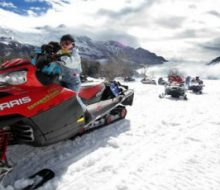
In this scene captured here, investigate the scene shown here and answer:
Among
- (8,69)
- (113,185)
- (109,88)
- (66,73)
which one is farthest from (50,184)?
(109,88)

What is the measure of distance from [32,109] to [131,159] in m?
1.64

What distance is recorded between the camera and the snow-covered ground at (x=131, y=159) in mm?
3922

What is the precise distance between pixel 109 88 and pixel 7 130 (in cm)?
329

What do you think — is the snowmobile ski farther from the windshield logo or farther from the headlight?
the headlight

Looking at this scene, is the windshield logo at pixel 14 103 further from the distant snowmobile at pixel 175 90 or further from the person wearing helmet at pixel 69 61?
the distant snowmobile at pixel 175 90

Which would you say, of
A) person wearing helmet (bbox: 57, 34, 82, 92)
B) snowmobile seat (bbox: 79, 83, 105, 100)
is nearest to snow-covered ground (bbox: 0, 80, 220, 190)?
snowmobile seat (bbox: 79, 83, 105, 100)

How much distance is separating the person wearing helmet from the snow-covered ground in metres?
1.08

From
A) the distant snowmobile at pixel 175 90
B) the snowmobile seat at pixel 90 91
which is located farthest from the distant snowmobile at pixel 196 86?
the snowmobile seat at pixel 90 91

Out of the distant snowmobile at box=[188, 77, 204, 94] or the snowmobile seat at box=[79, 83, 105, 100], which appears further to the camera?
the distant snowmobile at box=[188, 77, 204, 94]

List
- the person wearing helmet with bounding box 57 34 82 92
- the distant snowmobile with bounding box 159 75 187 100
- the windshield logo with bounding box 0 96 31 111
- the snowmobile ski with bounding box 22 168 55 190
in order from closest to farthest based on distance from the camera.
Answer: the windshield logo with bounding box 0 96 31 111 → the snowmobile ski with bounding box 22 168 55 190 → the person wearing helmet with bounding box 57 34 82 92 → the distant snowmobile with bounding box 159 75 187 100

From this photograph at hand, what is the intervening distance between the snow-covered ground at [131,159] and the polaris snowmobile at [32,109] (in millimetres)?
459

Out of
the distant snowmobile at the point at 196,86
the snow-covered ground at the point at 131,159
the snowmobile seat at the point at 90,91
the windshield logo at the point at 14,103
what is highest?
the windshield logo at the point at 14,103

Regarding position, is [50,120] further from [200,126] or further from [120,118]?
[200,126]

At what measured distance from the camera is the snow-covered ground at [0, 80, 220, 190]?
3922mm
